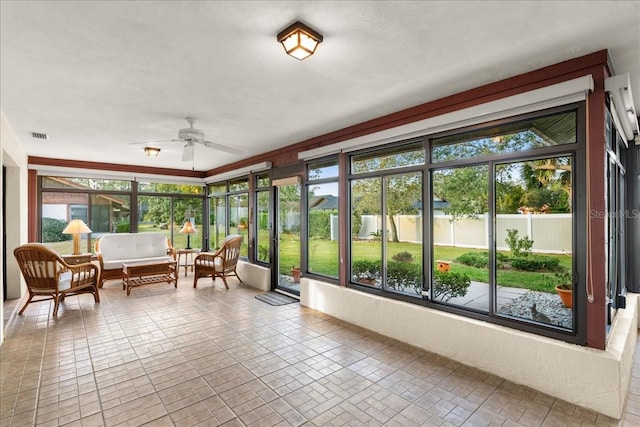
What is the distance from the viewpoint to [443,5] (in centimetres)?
183

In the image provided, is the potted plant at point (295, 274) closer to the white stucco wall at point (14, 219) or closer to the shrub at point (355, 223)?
the shrub at point (355, 223)

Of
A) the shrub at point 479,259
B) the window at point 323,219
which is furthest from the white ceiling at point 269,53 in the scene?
the shrub at point 479,259

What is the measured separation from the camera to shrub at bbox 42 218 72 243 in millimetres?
6664

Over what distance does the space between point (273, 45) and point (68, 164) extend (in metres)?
6.68

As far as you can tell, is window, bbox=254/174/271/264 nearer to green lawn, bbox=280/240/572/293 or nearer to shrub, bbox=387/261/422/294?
green lawn, bbox=280/240/572/293

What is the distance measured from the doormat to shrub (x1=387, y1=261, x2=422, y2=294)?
196 cm

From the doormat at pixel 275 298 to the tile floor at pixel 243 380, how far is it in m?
0.91

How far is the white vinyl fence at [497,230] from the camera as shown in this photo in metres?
2.74

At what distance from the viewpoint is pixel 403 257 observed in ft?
12.8

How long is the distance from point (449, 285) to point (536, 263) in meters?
0.86

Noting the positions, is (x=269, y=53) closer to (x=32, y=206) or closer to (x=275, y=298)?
(x=275, y=298)

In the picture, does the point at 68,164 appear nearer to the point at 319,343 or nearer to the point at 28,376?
the point at 28,376

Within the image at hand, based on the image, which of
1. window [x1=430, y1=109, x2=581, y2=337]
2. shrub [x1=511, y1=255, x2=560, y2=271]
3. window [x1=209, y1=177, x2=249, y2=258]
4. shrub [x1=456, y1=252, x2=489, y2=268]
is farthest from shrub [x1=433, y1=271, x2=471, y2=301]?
window [x1=209, y1=177, x2=249, y2=258]

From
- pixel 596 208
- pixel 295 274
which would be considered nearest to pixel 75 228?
pixel 295 274
